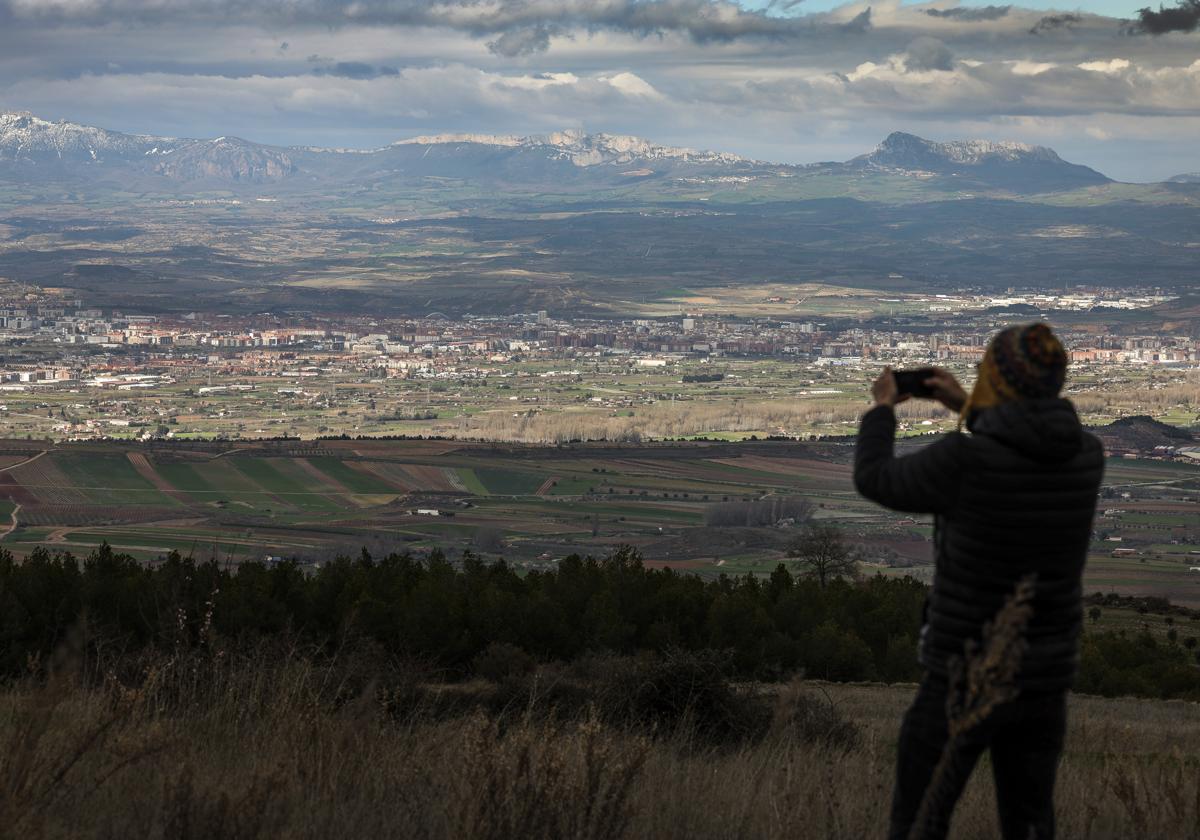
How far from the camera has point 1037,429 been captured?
12.6 feet

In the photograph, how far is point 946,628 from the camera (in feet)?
13.0

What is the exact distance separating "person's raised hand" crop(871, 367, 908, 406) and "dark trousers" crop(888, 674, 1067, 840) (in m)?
0.82

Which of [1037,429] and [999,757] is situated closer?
[1037,429]

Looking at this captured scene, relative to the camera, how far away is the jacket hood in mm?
3846

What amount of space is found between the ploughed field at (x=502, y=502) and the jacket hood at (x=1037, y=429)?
32.5 m

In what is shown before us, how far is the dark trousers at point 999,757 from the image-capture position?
156 inches

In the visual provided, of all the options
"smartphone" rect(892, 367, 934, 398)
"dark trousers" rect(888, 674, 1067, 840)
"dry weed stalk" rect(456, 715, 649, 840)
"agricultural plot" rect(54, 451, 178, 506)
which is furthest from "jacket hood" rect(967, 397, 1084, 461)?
"agricultural plot" rect(54, 451, 178, 506)

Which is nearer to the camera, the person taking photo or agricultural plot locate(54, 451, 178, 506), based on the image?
the person taking photo

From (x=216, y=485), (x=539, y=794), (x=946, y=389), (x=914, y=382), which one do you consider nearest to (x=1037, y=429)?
(x=946, y=389)

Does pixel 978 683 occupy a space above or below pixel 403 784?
above

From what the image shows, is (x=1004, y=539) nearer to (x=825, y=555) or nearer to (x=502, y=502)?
(x=825, y=555)

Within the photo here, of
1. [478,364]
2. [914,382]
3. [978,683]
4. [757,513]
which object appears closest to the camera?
[978,683]

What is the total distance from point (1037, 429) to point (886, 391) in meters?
0.58

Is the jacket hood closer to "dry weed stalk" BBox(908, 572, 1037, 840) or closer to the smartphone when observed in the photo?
"dry weed stalk" BBox(908, 572, 1037, 840)
